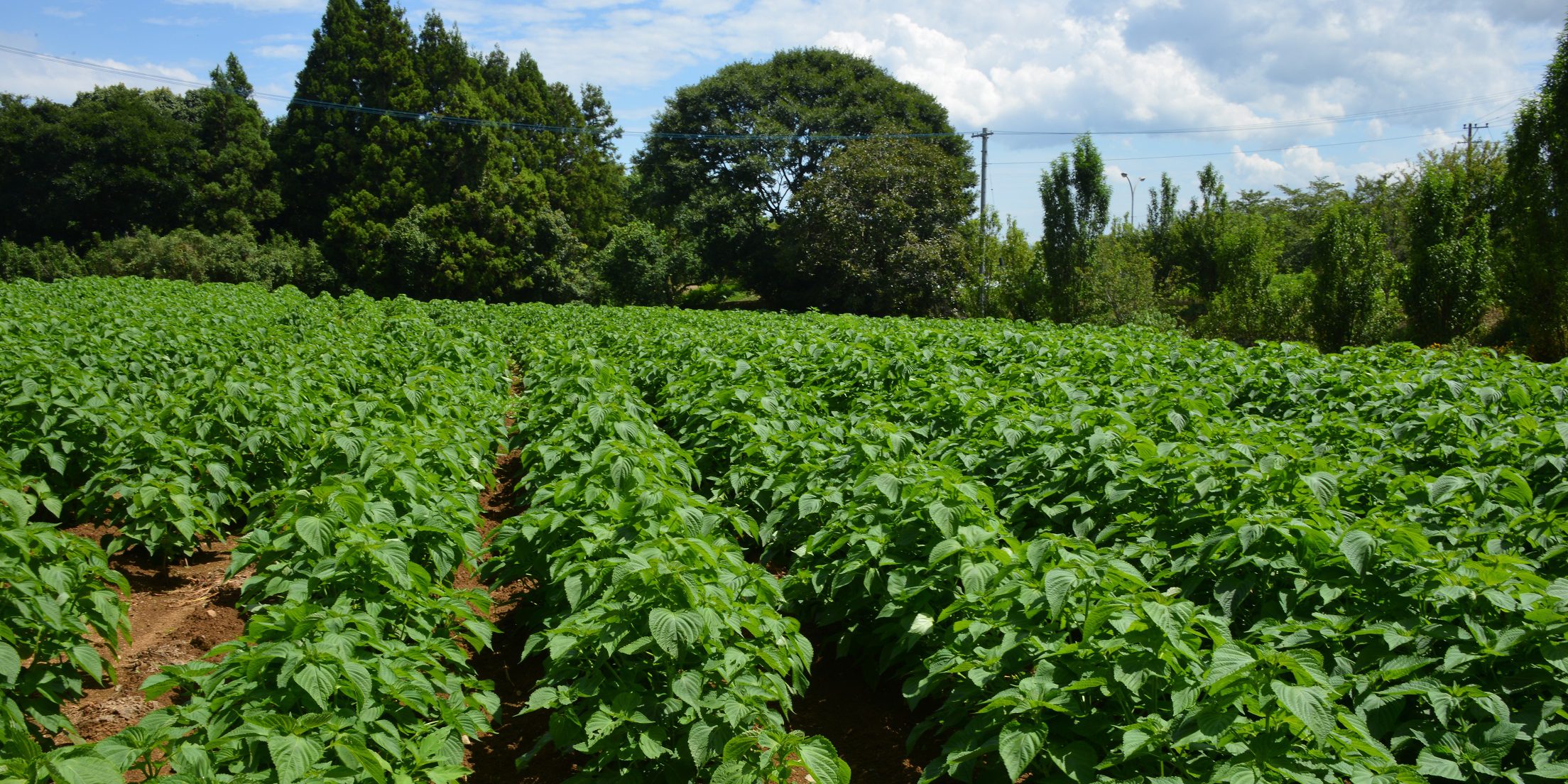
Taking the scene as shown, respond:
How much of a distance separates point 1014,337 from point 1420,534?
874cm

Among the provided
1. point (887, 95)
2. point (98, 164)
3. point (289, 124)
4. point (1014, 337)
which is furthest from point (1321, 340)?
point (98, 164)

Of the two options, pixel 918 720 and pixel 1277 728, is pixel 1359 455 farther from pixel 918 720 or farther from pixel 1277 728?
pixel 1277 728

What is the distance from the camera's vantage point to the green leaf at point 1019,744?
8.80ft

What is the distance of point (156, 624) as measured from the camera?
5375 mm

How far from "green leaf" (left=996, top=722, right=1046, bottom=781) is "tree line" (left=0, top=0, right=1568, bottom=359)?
21.8m

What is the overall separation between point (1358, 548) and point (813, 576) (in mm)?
2369

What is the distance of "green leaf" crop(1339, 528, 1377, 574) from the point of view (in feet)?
11.1

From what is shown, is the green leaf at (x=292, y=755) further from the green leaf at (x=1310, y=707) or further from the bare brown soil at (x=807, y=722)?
the green leaf at (x=1310, y=707)

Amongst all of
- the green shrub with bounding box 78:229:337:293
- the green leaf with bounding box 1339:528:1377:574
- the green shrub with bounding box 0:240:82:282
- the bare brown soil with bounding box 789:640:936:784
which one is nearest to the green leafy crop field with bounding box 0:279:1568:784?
the green leaf with bounding box 1339:528:1377:574

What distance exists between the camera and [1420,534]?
3.47 meters

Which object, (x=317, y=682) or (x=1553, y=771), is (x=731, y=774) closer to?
(x=317, y=682)

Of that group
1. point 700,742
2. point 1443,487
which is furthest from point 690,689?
point 1443,487

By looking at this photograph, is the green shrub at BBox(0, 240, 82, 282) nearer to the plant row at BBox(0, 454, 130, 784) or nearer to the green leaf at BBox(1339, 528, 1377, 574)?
the plant row at BBox(0, 454, 130, 784)

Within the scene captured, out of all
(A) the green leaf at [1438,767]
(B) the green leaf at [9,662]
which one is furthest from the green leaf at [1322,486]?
(B) the green leaf at [9,662]
